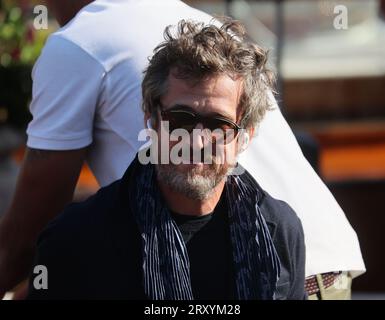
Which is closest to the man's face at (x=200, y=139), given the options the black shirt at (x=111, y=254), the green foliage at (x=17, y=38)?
the black shirt at (x=111, y=254)

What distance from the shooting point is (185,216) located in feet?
6.72

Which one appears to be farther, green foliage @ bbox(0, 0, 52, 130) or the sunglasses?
green foliage @ bbox(0, 0, 52, 130)

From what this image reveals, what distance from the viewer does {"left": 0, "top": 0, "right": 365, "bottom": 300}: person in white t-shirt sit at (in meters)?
2.24

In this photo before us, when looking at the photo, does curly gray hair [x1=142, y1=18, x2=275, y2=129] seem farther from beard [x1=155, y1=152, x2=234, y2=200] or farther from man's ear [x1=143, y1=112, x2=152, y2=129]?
beard [x1=155, y1=152, x2=234, y2=200]

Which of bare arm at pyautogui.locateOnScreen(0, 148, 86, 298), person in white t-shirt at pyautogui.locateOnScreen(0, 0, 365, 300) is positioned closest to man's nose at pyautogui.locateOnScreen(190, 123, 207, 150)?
person in white t-shirt at pyautogui.locateOnScreen(0, 0, 365, 300)

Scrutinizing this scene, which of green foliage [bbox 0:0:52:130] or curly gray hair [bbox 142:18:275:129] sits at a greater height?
green foliage [bbox 0:0:52:130]

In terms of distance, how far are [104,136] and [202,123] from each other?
394 millimetres

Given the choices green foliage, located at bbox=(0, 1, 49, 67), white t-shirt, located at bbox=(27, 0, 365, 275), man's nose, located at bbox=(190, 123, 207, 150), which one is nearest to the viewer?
man's nose, located at bbox=(190, 123, 207, 150)

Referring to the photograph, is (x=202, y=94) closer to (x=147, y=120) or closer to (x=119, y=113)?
(x=147, y=120)

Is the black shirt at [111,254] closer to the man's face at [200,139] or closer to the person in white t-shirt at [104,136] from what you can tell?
the man's face at [200,139]

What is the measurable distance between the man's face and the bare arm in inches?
14.3

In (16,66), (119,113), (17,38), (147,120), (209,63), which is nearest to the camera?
(209,63)

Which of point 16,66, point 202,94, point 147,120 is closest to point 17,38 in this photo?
point 16,66

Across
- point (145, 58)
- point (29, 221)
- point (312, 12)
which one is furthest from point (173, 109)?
point (312, 12)
